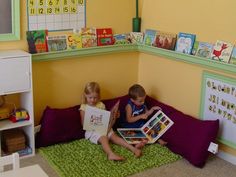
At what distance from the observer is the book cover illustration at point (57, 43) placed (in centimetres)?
292

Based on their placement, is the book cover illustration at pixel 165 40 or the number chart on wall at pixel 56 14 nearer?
the number chart on wall at pixel 56 14

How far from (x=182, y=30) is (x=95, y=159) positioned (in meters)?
1.23

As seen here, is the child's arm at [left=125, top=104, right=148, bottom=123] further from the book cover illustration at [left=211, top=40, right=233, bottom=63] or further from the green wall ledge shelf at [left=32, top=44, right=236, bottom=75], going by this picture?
the book cover illustration at [left=211, top=40, right=233, bottom=63]

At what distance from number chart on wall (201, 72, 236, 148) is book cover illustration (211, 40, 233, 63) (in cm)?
13

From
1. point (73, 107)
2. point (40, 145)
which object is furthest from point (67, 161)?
point (73, 107)

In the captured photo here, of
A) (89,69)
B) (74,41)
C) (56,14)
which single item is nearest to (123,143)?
(89,69)

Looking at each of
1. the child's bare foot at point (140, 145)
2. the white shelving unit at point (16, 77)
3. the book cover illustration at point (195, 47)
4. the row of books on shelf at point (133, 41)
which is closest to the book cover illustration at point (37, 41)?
the row of books on shelf at point (133, 41)

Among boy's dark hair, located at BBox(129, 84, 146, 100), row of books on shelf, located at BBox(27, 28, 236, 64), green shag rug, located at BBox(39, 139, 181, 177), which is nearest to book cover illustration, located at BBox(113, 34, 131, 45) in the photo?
row of books on shelf, located at BBox(27, 28, 236, 64)

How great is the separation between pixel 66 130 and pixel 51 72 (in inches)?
19.2

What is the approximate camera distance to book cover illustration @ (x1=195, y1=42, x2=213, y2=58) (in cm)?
273

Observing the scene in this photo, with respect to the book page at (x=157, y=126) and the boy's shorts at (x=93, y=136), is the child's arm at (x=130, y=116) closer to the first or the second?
the book page at (x=157, y=126)

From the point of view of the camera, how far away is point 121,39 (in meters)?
3.29

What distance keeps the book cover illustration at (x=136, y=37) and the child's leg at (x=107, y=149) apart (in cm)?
97

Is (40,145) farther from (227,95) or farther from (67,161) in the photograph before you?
(227,95)
